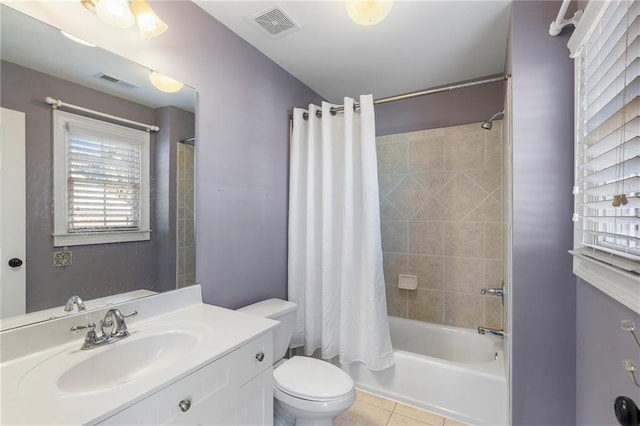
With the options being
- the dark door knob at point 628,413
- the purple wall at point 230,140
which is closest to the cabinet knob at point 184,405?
the purple wall at point 230,140

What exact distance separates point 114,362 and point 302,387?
0.84 metres

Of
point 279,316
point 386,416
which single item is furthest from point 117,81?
point 386,416

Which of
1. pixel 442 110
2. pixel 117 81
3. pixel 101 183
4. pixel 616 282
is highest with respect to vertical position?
pixel 442 110

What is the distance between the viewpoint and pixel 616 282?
0.89 meters

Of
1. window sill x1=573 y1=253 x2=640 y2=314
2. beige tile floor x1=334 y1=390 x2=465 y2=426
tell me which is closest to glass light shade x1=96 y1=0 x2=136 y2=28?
window sill x1=573 y1=253 x2=640 y2=314

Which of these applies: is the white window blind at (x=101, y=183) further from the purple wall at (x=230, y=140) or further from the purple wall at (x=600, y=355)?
the purple wall at (x=600, y=355)

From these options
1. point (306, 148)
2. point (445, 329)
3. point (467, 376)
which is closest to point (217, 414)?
point (467, 376)

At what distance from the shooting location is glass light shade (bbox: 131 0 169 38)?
113 centimetres

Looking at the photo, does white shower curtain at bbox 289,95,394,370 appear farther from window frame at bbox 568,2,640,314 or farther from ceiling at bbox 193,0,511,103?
window frame at bbox 568,2,640,314

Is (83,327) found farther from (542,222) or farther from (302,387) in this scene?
(542,222)

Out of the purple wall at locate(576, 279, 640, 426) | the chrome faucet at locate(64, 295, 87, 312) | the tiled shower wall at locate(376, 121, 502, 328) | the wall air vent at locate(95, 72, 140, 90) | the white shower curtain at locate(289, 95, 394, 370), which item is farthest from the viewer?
the tiled shower wall at locate(376, 121, 502, 328)

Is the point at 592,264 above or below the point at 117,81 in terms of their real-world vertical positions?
below

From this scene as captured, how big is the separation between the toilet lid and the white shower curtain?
38 cm

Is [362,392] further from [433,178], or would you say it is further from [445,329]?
[433,178]
